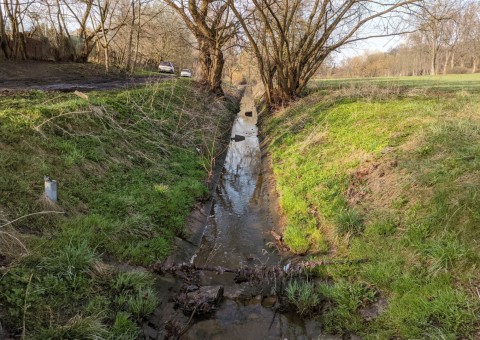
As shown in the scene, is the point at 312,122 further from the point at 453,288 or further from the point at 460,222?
the point at 453,288

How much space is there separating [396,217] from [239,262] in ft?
8.96

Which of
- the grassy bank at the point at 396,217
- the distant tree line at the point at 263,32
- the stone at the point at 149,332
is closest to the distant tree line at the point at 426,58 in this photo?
the distant tree line at the point at 263,32

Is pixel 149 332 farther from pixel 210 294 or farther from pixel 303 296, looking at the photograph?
pixel 303 296

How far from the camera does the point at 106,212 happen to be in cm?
586

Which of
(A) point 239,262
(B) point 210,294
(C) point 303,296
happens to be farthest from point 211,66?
(C) point 303,296

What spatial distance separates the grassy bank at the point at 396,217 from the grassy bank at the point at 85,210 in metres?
2.52

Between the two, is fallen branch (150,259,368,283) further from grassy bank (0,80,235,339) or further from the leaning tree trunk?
the leaning tree trunk

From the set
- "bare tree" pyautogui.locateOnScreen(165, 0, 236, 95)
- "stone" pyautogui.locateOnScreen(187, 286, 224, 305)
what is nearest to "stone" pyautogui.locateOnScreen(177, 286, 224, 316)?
"stone" pyautogui.locateOnScreen(187, 286, 224, 305)

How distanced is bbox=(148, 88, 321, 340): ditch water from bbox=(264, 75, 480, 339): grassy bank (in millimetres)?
526

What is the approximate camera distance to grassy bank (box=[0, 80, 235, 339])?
376 cm

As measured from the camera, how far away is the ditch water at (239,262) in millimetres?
4371

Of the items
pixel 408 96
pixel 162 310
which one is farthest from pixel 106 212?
pixel 408 96

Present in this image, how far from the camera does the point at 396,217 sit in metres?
5.29

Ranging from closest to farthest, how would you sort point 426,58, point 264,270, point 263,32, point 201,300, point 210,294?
point 201,300, point 210,294, point 264,270, point 263,32, point 426,58
